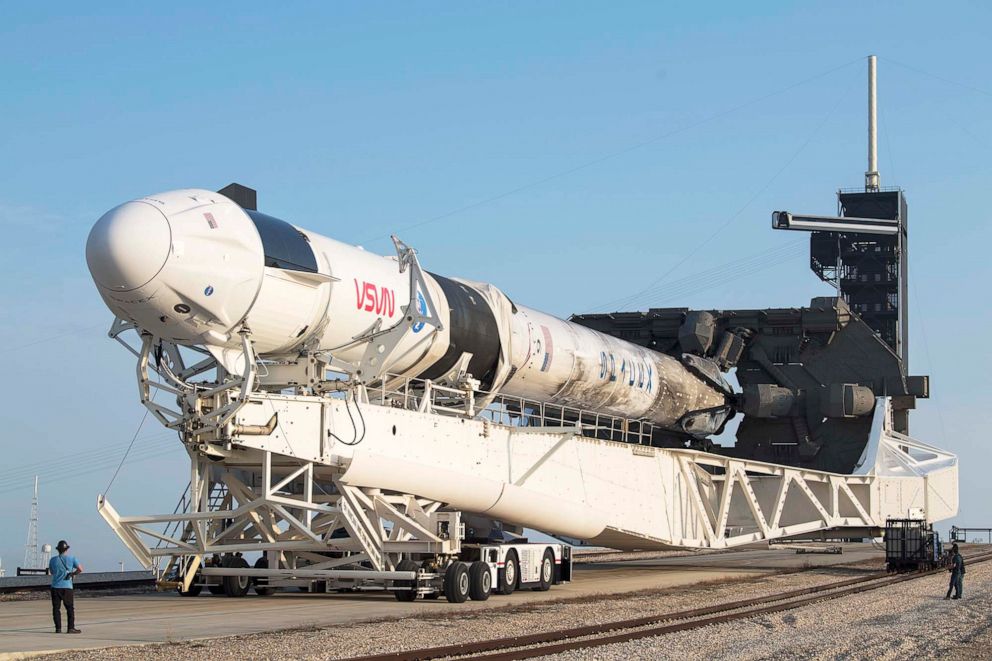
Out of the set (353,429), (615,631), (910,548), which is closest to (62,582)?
(353,429)

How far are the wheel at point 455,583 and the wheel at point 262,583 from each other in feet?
12.5

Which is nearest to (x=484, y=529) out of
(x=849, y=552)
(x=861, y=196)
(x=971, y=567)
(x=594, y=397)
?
(x=594, y=397)

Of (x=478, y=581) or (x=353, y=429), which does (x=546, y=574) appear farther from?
(x=353, y=429)

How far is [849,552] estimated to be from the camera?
47406mm

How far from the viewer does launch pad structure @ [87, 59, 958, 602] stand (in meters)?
18.7

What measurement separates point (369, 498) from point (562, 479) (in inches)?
202

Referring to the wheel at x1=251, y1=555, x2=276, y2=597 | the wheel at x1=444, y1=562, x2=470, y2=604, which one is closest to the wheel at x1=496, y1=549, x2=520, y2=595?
the wheel at x1=444, y1=562, x2=470, y2=604

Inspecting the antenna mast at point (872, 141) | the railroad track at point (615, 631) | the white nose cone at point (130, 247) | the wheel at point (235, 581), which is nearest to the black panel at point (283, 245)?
the white nose cone at point (130, 247)

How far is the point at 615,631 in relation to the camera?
15.9 metres

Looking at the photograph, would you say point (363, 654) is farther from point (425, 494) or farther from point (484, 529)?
point (484, 529)

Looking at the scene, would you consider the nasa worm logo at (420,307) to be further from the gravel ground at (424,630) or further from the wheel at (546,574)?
the wheel at (546,574)

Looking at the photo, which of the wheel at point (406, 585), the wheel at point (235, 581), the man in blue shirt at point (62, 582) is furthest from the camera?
the wheel at point (235, 581)

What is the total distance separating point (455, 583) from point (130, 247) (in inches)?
299

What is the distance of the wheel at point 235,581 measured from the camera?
841 inches
